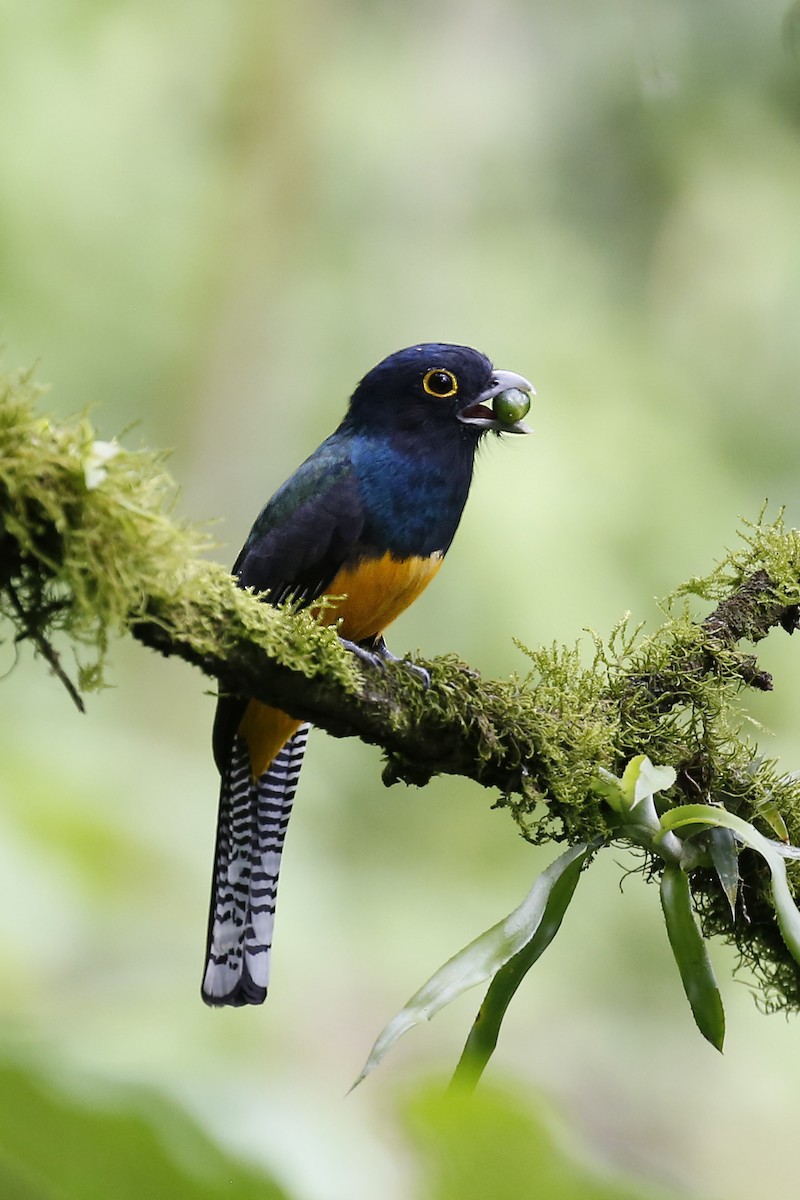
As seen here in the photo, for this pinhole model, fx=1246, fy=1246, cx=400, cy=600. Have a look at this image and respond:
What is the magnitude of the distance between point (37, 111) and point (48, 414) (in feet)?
22.7

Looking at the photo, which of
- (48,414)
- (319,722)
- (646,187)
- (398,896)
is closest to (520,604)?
(398,896)

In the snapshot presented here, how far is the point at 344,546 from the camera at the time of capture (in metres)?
3.10

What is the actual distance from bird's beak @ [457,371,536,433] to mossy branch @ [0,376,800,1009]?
3.01 ft

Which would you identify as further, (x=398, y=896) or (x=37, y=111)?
(x=37, y=111)

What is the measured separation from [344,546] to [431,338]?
4.43 meters

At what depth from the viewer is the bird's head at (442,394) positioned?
3.44m

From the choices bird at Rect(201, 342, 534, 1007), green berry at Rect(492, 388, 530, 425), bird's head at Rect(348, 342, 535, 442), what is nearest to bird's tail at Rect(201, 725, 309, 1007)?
bird at Rect(201, 342, 534, 1007)

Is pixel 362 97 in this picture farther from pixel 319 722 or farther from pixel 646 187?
pixel 319 722

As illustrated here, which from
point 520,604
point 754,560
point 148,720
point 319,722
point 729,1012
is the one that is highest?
point 520,604

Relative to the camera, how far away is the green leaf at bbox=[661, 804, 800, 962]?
2.05 m

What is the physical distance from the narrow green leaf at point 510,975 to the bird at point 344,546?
0.95 meters

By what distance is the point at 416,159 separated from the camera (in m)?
8.19

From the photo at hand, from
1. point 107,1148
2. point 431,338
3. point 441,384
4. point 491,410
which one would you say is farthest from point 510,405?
point 431,338

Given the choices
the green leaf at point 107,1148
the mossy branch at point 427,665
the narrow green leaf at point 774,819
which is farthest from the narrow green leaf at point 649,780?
the green leaf at point 107,1148
